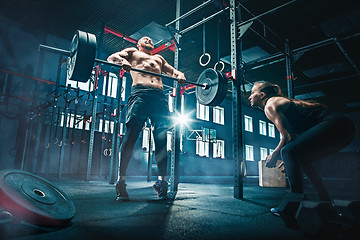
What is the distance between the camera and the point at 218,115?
12.3m

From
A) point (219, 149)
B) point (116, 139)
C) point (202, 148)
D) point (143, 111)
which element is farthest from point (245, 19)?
point (219, 149)

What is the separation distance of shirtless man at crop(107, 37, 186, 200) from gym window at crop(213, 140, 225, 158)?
971cm

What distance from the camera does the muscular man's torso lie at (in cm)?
227

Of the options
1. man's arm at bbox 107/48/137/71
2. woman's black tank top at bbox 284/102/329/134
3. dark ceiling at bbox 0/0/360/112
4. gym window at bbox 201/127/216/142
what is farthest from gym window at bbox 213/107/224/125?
woman's black tank top at bbox 284/102/329/134

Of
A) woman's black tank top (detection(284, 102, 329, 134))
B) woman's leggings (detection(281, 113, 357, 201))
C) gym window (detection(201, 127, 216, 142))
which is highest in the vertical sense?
gym window (detection(201, 127, 216, 142))

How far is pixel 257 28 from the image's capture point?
19.9ft

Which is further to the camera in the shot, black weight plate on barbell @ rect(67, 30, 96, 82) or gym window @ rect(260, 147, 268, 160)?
gym window @ rect(260, 147, 268, 160)

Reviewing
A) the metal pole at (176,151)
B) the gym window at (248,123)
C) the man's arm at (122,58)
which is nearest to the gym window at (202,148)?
the gym window at (248,123)

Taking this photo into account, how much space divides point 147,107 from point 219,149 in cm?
1011

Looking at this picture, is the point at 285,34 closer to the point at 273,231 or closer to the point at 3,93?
the point at 273,231

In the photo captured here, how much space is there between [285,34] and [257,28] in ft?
2.38

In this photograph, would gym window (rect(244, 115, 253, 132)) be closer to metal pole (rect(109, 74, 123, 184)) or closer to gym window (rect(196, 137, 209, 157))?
gym window (rect(196, 137, 209, 157))

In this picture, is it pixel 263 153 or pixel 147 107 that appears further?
pixel 263 153

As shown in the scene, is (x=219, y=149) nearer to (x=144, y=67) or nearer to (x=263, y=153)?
(x=263, y=153)
